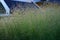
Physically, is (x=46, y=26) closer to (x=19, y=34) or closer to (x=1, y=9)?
(x=19, y=34)

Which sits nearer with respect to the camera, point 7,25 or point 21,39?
point 21,39

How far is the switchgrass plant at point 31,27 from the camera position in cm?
216

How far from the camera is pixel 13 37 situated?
214cm

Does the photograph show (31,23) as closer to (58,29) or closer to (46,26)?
(46,26)

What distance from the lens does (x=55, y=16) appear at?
253cm

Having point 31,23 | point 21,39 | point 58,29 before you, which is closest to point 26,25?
point 31,23

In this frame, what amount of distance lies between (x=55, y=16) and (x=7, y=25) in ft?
2.16

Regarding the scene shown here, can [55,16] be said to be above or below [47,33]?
above

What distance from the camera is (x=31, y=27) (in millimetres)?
2264

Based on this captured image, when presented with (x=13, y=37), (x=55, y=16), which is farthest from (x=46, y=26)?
(x=13, y=37)

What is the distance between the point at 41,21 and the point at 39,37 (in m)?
0.29

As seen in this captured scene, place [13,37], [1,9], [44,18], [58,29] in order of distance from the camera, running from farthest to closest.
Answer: [1,9] < [44,18] < [58,29] < [13,37]

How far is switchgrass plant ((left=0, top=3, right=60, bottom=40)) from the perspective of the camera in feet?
7.09

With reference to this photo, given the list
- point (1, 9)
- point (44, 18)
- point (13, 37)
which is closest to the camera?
point (13, 37)
